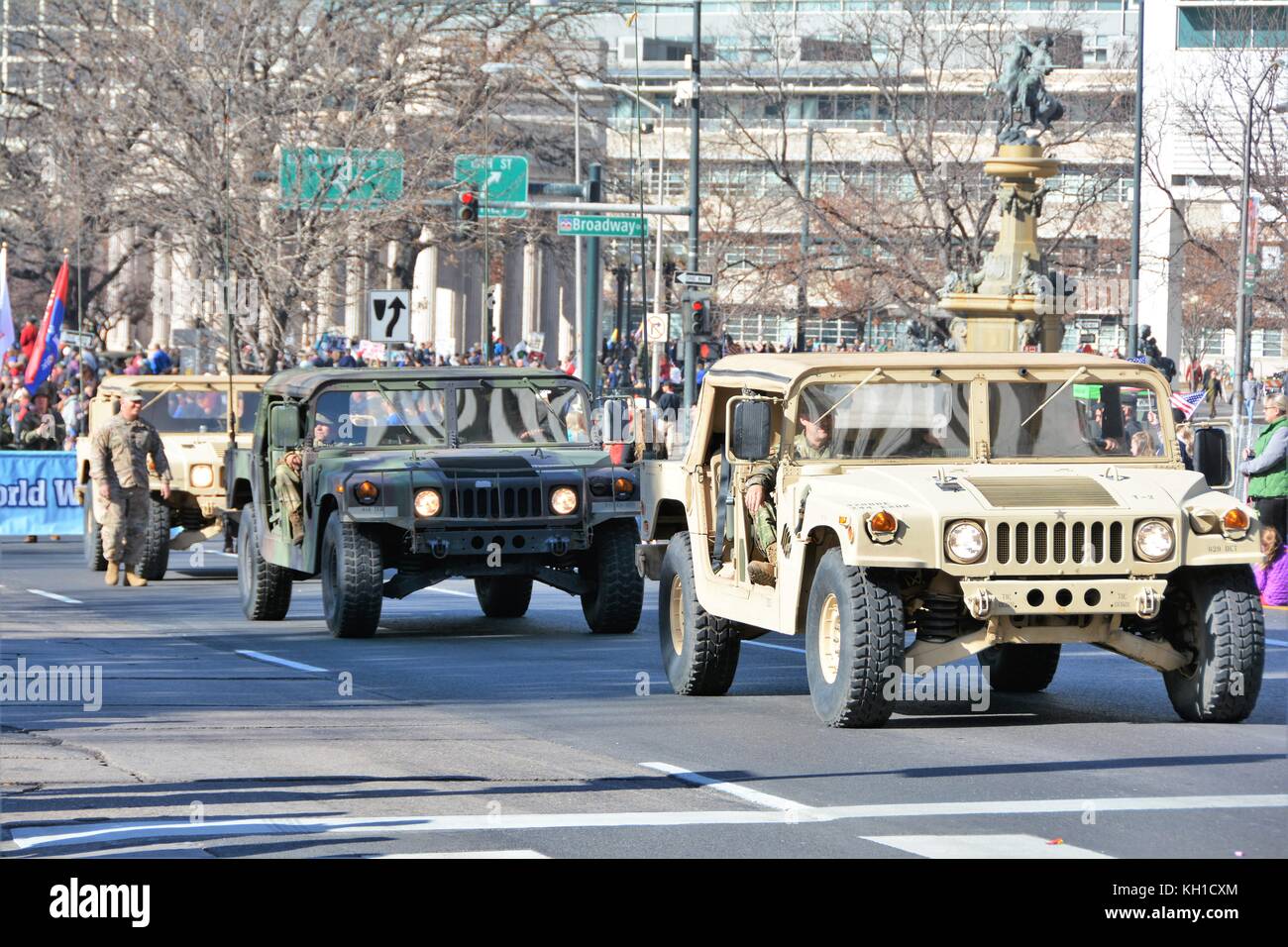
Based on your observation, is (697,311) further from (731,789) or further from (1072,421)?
(731,789)

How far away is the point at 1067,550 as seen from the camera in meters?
11.0

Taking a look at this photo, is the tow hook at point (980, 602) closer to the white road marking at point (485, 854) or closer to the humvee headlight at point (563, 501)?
the white road marking at point (485, 854)

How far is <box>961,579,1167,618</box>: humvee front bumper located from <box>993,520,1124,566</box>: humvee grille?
10 centimetres

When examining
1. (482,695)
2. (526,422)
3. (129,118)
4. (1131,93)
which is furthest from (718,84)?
(482,695)

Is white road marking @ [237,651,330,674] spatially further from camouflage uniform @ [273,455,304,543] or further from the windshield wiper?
the windshield wiper

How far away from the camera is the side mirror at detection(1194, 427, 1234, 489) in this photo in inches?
480

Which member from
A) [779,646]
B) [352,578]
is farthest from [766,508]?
[352,578]

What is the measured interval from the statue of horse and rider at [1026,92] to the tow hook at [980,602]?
27.0 metres

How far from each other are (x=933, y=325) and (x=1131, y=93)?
23.5ft

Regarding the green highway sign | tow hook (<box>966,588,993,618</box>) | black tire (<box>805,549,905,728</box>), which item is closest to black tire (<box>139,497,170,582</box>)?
the green highway sign

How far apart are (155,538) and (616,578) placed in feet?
24.6

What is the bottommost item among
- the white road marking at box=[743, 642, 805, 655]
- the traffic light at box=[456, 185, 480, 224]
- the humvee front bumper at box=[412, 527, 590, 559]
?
the white road marking at box=[743, 642, 805, 655]

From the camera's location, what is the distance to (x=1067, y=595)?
11023 mm
